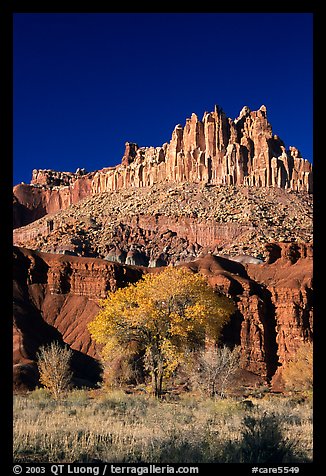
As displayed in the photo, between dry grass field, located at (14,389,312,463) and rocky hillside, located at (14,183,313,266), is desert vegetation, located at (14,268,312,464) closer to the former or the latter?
dry grass field, located at (14,389,312,463)

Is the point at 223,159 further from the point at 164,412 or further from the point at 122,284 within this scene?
the point at 164,412

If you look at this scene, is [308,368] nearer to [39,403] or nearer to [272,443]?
[39,403]

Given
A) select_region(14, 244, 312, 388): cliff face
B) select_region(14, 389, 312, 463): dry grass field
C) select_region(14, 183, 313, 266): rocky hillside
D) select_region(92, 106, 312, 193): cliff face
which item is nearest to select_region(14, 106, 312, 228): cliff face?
select_region(92, 106, 312, 193): cliff face

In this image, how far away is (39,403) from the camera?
15.3 meters

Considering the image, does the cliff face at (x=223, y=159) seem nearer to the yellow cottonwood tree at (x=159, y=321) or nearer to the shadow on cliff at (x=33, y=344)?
the shadow on cliff at (x=33, y=344)

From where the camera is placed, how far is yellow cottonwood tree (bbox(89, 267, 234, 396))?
1841cm

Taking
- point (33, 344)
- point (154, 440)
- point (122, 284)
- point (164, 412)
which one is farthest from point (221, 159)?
point (154, 440)

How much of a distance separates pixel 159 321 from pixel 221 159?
114 meters

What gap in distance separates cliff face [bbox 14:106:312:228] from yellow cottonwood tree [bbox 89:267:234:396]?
104057 millimetres

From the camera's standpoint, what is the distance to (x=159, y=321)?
18578mm

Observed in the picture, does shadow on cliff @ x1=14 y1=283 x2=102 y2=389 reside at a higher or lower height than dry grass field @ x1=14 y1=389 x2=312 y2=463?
lower

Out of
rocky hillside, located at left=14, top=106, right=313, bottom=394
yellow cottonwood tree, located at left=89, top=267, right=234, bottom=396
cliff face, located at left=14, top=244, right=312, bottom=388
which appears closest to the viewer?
yellow cottonwood tree, located at left=89, top=267, right=234, bottom=396
